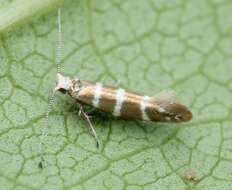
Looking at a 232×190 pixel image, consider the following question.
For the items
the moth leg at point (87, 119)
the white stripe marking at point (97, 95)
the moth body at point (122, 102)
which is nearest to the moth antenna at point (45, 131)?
the moth body at point (122, 102)

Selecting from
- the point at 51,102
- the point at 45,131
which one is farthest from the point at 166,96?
the point at 45,131

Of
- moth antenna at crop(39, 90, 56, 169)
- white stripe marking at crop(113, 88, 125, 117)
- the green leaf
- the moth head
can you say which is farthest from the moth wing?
moth antenna at crop(39, 90, 56, 169)

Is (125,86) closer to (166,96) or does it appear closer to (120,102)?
(120,102)

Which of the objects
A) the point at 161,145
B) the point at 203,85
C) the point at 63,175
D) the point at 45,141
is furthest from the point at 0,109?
the point at 203,85

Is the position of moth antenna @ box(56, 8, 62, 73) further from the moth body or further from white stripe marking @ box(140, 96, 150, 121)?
white stripe marking @ box(140, 96, 150, 121)

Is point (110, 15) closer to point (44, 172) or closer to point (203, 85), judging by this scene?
point (203, 85)

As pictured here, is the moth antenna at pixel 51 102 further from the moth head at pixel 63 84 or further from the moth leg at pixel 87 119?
the moth leg at pixel 87 119
